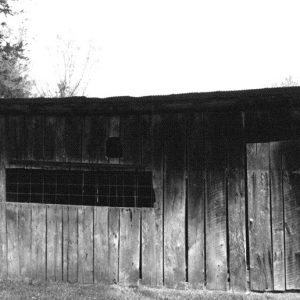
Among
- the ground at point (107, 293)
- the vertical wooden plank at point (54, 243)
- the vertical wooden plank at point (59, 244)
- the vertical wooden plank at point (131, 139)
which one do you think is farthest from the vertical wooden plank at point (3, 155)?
the vertical wooden plank at point (131, 139)

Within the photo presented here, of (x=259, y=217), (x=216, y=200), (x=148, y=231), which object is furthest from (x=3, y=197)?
(x=259, y=217)

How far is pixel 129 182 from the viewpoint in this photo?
643cm

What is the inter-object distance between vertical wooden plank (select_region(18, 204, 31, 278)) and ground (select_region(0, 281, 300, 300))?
1.39 ft

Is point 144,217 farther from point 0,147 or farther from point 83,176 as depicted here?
point 0,147

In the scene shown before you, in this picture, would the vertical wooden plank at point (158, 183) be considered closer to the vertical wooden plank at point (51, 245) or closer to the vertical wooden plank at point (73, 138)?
the vertical wooden plank at point (73, 138)

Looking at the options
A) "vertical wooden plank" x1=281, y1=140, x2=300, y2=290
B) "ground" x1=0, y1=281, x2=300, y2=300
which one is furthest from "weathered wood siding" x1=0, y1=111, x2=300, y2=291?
"ground" x1=0, y1=281, x2=300, y2=300

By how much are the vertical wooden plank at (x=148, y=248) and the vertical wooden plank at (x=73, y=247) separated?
1.12m

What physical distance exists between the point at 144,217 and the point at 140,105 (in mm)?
1749

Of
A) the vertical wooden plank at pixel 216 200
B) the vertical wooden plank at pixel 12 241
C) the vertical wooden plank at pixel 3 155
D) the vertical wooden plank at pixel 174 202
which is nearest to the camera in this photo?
the vertical wooden plank at pixel 216 200

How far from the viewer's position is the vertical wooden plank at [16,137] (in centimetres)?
676

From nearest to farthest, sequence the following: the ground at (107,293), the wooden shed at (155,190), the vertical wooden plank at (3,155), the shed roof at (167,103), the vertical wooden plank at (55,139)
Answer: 1. the shed roof at (167,103)
2. the ground at (107,293)
3. the wooden shed at (155,190)
4. the vertical wooden plank at (55,139)
5. the vertical wooden plank at (3,155)

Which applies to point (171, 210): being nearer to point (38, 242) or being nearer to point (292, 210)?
point (292, 210)

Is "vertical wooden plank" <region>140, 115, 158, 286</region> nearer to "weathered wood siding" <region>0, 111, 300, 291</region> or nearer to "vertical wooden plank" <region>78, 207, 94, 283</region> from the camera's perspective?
"weathered wood siding" <region>0, 111, 300, 291</region>

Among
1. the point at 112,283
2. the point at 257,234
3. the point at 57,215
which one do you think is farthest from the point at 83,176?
the point at 257,234
